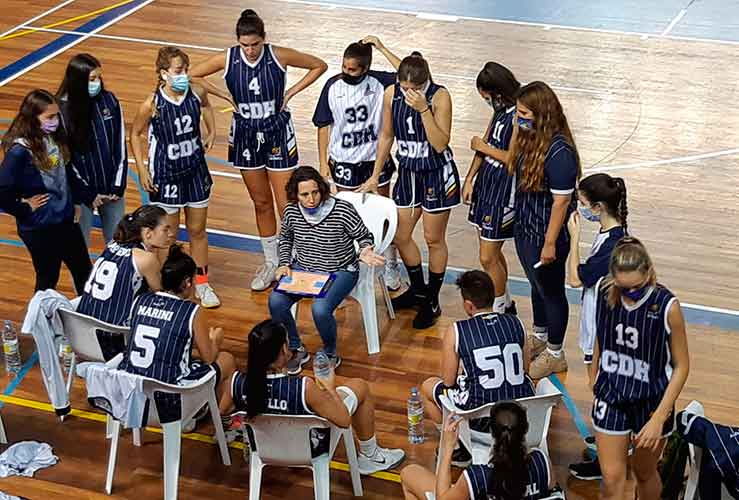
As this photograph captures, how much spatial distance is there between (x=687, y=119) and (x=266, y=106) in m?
5.47

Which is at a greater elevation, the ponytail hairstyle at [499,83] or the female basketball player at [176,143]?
the ponytail hairstyle at [499,83]

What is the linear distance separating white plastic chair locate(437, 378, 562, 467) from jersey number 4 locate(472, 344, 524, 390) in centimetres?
14

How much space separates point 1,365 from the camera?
26.9 ft

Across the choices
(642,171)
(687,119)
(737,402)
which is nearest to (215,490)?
(737,402)

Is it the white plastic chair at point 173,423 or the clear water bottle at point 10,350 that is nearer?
the white plastic chair at point 173,423

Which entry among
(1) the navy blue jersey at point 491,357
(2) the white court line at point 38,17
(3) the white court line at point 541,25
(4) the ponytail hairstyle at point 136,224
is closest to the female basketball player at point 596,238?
(1) the navy blue jersey at point 491,357

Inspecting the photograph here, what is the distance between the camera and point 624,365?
5.84 metres

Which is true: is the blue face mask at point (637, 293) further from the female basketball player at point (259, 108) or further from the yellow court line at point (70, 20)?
the yellow court line at point (70, 20)

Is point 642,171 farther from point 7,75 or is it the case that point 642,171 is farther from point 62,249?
point 7,75

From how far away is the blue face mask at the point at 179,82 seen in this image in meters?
8.27

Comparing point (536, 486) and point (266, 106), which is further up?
point (266, 106)

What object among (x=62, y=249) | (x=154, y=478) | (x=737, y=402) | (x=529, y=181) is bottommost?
(x=154, y=478)

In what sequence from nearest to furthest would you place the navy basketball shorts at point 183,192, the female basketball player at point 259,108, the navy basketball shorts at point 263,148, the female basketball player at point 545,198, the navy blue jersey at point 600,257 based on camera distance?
the navy blue jersey at point 600,257
the female basketball player at point 545,198
the navy basketball shorts at point 183,192
the female basketball player at point 259,108
the navy basketball shorts at point 263,148

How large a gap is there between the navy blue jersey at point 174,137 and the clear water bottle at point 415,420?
8.59ft
